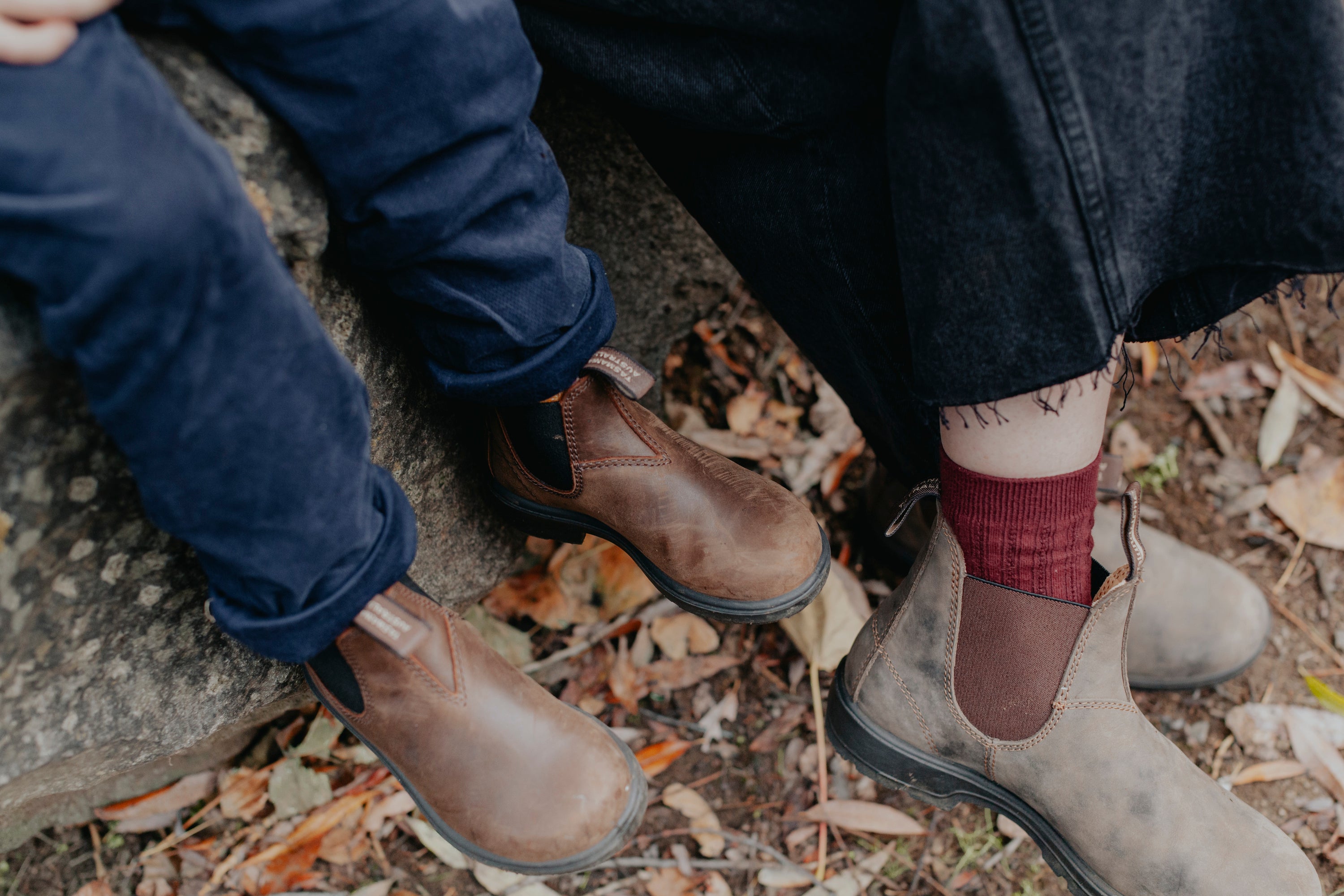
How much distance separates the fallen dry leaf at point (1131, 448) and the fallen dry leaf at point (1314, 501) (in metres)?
0.26

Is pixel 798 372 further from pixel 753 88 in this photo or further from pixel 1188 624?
pixel 753 88

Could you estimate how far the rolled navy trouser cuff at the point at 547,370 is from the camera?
1.10 meters

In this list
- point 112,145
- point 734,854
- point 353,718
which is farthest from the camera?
point 734,854

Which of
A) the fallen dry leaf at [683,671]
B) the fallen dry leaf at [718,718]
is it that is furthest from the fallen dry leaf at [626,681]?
the fallen dry leaf at [718,718]

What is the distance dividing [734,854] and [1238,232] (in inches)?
49.1

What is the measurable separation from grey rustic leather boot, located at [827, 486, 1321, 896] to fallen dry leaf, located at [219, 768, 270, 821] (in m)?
1.21

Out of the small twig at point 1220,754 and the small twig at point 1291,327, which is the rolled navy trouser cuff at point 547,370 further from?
the small twig at point 1291,327

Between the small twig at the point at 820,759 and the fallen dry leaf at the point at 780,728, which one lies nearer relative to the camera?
the small twig at the point at 820,759

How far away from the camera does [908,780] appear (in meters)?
1.37

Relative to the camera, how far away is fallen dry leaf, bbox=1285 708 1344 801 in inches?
60.8

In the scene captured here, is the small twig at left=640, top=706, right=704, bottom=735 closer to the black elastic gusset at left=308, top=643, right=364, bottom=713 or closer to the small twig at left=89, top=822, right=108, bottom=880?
the black elastic gusset at left=308, top=643, right=364, bottom=713

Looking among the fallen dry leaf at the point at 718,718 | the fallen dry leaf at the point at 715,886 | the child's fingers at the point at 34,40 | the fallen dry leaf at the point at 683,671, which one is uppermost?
the child's fingers at the point at 34,40

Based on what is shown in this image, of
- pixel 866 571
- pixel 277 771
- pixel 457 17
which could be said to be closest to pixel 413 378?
pixel 457 17

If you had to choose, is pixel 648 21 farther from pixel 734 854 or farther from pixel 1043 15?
pixel 734 854
